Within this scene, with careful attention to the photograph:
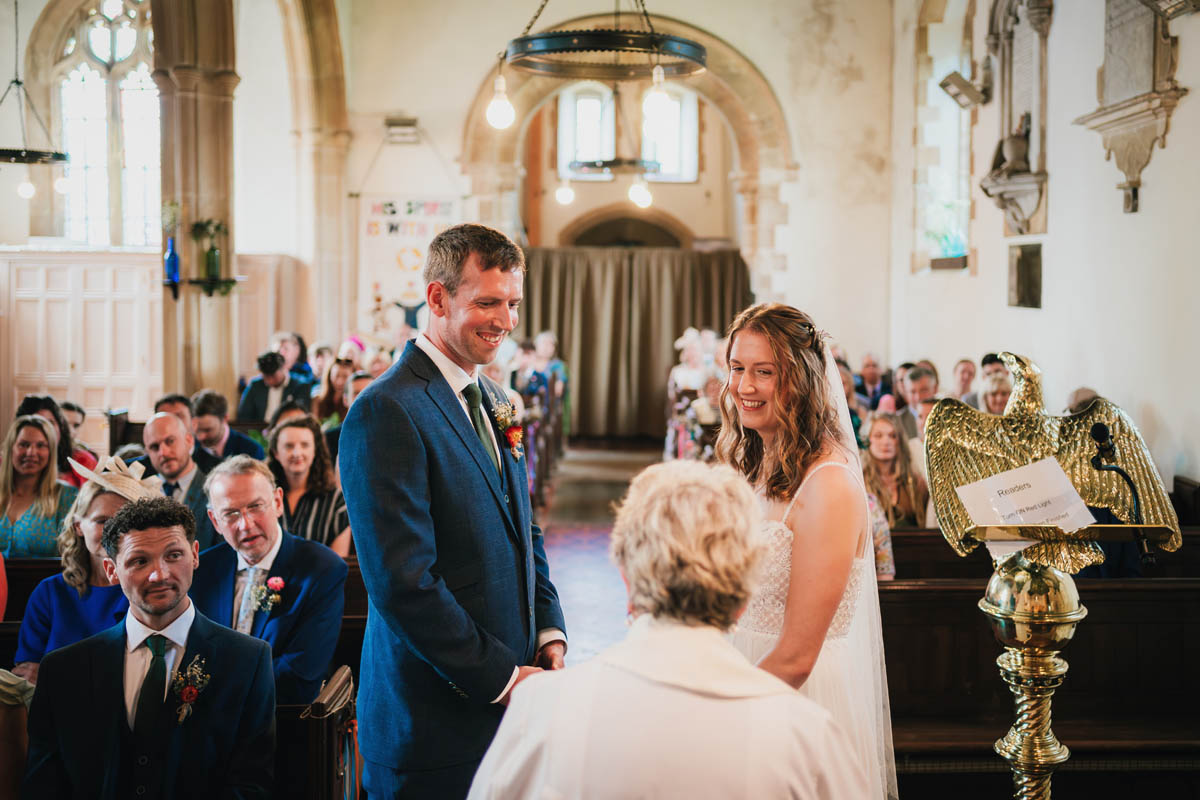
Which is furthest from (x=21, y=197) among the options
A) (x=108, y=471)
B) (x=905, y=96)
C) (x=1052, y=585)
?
(x=1052, y=585)

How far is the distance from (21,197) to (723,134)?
34.1 ft

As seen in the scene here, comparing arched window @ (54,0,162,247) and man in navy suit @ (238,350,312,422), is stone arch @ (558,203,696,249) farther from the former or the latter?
man in navy suit @ (238,350,312,422)

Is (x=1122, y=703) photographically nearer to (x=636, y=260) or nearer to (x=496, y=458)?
(x=496, y=458)

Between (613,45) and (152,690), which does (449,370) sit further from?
(613,45)

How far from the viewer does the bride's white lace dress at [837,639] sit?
2047 mm

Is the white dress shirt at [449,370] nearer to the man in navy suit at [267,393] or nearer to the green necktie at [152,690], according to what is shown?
the green necktie at [152,690]

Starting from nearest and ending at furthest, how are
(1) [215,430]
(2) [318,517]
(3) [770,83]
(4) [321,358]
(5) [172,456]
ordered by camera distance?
(2) [318,517], (5) [172,456], (1) [215,430], (4) [321,358], (3) [770,83]

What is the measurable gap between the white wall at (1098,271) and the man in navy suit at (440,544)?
428 cm

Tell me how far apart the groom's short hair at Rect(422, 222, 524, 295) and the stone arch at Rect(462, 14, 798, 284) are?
9.39 meters

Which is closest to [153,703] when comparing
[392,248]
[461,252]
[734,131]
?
[461,252]

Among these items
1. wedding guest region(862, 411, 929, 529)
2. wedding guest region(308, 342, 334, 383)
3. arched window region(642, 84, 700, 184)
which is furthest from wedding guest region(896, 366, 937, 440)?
arched window region(642, 84, 700, 184)

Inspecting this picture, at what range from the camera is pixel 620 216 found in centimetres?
1870

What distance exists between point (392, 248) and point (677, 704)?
420 inches

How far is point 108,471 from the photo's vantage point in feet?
10.4
